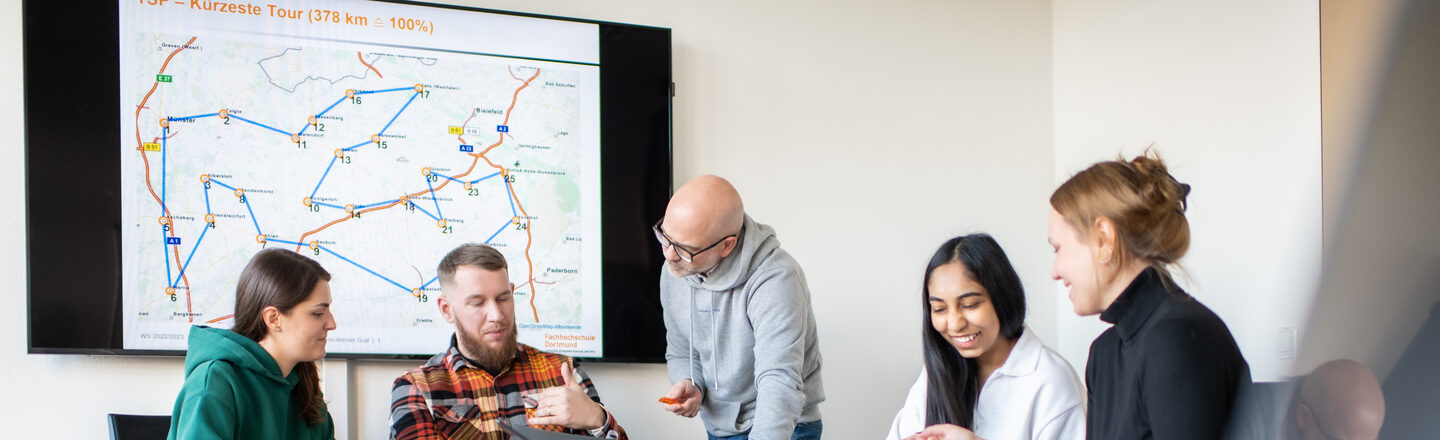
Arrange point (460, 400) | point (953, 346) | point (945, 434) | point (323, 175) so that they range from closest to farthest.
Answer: point (945, 434), point (953, 346), point (460, 400), point (323, 175)

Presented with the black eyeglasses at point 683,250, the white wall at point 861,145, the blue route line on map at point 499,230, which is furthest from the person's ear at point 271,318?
the black eyeglasses at point 683,250

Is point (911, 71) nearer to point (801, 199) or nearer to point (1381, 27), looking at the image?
point (801, 199)

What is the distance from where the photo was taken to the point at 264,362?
1.95 metres

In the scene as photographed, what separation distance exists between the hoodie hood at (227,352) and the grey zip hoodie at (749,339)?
0.93 meters

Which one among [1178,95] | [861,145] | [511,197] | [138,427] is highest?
[1178,95]

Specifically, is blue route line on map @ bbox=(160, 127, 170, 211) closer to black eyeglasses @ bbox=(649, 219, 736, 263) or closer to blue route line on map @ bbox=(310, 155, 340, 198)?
blue route line on map @ bbox=(310, 155, 340, 198)

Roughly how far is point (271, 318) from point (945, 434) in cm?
135

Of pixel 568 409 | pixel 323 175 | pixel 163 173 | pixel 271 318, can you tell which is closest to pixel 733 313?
pixel 568 409

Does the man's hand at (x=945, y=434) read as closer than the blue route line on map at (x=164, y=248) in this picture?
Yes

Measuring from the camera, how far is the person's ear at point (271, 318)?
6.59ft

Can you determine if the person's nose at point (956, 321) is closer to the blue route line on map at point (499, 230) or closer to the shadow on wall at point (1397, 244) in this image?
the blue route line on map at point (499, 230)

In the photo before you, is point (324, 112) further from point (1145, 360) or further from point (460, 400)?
point (1145, 360)

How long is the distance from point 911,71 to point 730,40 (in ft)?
2.15

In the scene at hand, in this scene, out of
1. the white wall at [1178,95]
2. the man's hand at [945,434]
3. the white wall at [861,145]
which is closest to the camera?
the white wall at [1178,95]
